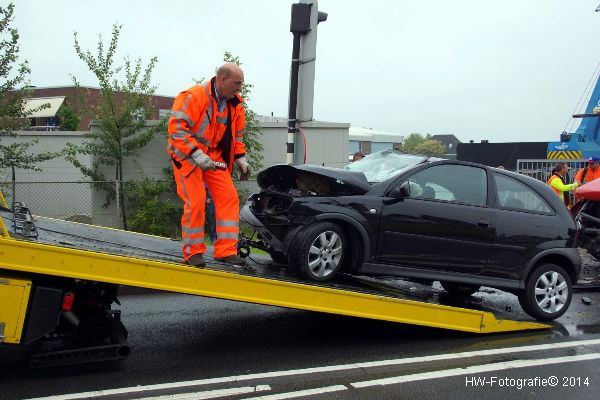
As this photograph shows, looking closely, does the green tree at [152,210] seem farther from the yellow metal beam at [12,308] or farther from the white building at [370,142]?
the white building at [370,142]

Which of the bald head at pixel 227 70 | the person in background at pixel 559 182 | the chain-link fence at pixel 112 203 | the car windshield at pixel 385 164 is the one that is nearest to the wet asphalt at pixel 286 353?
the car windshield at pixel 385 164

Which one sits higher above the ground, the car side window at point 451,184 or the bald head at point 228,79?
the bald head at point 228,79

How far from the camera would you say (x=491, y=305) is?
7.11 m

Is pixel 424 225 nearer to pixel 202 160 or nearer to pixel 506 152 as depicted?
pixel 202 160

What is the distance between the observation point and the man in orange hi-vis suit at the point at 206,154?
4.89 meters

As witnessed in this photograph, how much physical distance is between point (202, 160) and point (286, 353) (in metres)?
1.89

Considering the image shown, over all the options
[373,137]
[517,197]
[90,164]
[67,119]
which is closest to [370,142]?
[373,137]

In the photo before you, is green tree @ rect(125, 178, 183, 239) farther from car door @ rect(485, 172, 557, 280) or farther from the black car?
car door @ rect(485, 172, 557, 280)

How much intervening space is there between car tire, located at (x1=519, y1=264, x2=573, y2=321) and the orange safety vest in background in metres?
3.28

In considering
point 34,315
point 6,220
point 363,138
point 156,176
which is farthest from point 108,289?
point 363,138

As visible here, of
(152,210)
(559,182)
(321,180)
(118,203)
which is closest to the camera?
(321,180)

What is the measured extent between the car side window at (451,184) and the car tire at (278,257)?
1.42 meters

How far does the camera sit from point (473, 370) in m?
4.85

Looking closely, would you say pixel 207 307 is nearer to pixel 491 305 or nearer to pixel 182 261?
pixel 182 261
